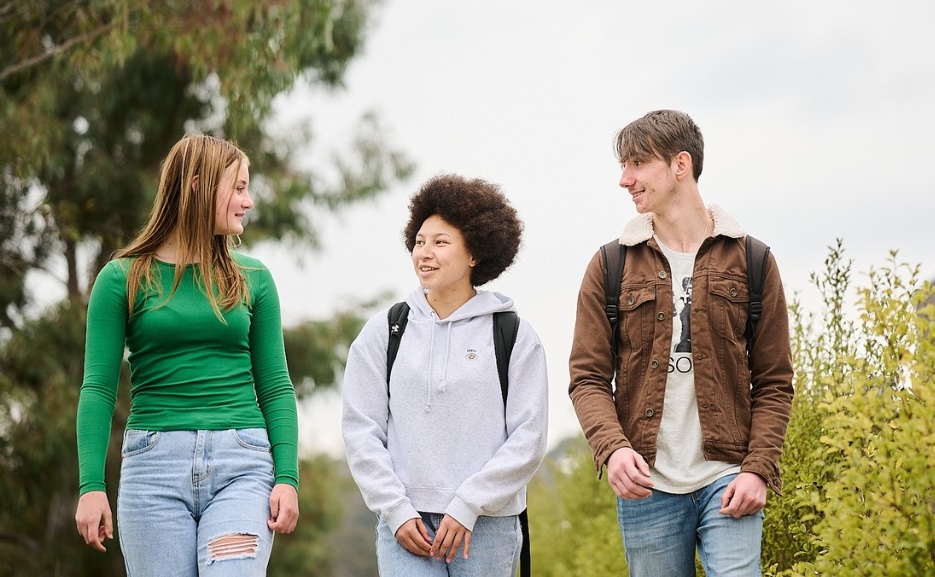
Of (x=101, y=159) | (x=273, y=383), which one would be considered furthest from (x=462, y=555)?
(x=101, y=159)

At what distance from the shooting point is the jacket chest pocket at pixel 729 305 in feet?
12.0

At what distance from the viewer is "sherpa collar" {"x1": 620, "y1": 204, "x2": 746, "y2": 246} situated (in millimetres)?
3793

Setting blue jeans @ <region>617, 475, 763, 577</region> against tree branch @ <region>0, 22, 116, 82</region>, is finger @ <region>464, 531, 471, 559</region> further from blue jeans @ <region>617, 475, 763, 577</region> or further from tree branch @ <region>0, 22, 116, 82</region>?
tree branch @ <region>0, 22, 116, 82</region>

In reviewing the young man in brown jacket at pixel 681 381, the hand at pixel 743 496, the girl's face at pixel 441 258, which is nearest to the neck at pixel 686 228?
the young man in brown jacket at pixel 681 381

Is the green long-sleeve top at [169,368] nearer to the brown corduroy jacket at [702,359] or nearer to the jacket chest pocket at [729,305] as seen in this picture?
the brown corduroy jacket at [702,359]

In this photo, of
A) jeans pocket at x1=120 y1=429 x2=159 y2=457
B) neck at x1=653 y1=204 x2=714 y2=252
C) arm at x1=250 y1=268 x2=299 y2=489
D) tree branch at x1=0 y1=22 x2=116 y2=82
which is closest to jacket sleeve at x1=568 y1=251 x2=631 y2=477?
neck at x1=653 y1=204 x2=714 y2=252

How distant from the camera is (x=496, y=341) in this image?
389 cm

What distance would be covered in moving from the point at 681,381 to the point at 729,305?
0.30 meters

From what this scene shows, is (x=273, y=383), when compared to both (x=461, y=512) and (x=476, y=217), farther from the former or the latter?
(x=476, y=217)

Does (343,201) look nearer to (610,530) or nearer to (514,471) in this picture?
(610,530)

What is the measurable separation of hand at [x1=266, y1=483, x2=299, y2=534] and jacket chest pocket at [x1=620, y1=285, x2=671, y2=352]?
48.0 inches

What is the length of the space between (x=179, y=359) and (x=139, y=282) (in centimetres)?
29

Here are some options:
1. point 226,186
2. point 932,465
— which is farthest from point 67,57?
point 932,465

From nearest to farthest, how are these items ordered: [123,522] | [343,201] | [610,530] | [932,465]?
[932,465] → [123,522] → [610,530] → [343,201]
